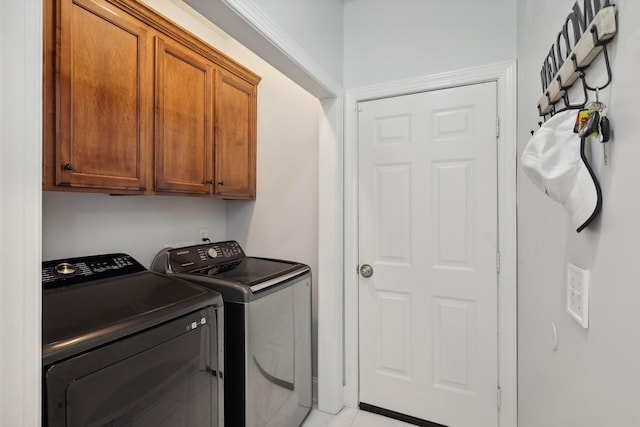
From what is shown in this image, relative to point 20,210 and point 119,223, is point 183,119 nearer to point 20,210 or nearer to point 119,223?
point 119,223

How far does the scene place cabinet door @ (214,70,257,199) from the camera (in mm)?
2080

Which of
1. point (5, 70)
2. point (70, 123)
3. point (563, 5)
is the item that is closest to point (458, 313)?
point (563, 5)

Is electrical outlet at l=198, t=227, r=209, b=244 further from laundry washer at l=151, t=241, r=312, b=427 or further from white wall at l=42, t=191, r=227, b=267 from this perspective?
laundry washer at l=151, t=241, r=312, b=427

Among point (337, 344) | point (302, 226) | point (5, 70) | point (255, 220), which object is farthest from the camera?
point (255, 220)

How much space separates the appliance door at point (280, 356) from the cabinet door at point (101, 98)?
0.95 metres

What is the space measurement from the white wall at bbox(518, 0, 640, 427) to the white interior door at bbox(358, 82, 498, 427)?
45cm

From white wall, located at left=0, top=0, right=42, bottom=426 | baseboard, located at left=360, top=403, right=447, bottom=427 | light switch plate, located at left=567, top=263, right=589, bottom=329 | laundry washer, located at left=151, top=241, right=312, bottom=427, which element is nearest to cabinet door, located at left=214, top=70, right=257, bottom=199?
laundry washer, located at left=151, top=241, right=312, bottom=427

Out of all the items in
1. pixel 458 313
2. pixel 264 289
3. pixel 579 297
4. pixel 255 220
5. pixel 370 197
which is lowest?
pixel 458 313

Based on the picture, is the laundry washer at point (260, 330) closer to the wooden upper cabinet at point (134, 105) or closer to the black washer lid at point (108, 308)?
the black washer lid at point (108, 308)

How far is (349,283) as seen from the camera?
6.69ft

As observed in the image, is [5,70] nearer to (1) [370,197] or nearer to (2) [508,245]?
(1) [370,197]

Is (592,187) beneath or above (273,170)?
beneath

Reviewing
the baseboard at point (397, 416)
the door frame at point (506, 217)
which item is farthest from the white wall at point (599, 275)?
the baseboard at point (397, 416)

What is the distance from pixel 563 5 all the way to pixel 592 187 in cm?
62
